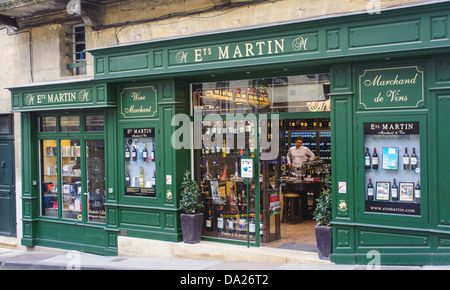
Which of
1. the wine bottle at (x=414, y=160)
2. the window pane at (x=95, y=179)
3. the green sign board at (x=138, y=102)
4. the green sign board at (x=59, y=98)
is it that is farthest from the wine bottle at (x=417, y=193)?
the green sign board at (x=59, y=98)

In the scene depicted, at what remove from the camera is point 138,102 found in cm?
1060

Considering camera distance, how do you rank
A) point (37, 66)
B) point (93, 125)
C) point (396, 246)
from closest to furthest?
point (396, 246), point (93, 125), point (37, 66)

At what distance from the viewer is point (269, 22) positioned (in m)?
9.14

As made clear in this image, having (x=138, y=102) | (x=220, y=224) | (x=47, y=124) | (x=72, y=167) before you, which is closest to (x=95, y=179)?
(x=72, y=167)

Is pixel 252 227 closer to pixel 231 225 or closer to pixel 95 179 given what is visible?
pixel 231 225

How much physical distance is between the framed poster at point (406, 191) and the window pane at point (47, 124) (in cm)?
833

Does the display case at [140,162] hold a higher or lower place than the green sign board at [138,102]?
lower

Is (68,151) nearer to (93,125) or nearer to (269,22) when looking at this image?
(93,125)

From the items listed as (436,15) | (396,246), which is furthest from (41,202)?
(436,15)

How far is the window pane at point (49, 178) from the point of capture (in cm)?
1233

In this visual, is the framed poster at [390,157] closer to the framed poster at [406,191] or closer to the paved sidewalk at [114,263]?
the framed poster at [406,191]

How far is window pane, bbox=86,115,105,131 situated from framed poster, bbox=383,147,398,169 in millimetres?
A: 6350

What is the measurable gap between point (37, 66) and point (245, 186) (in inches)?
251

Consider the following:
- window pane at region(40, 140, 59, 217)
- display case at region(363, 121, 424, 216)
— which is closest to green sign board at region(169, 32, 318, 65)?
display case at region(363, 121, 424, 216)
